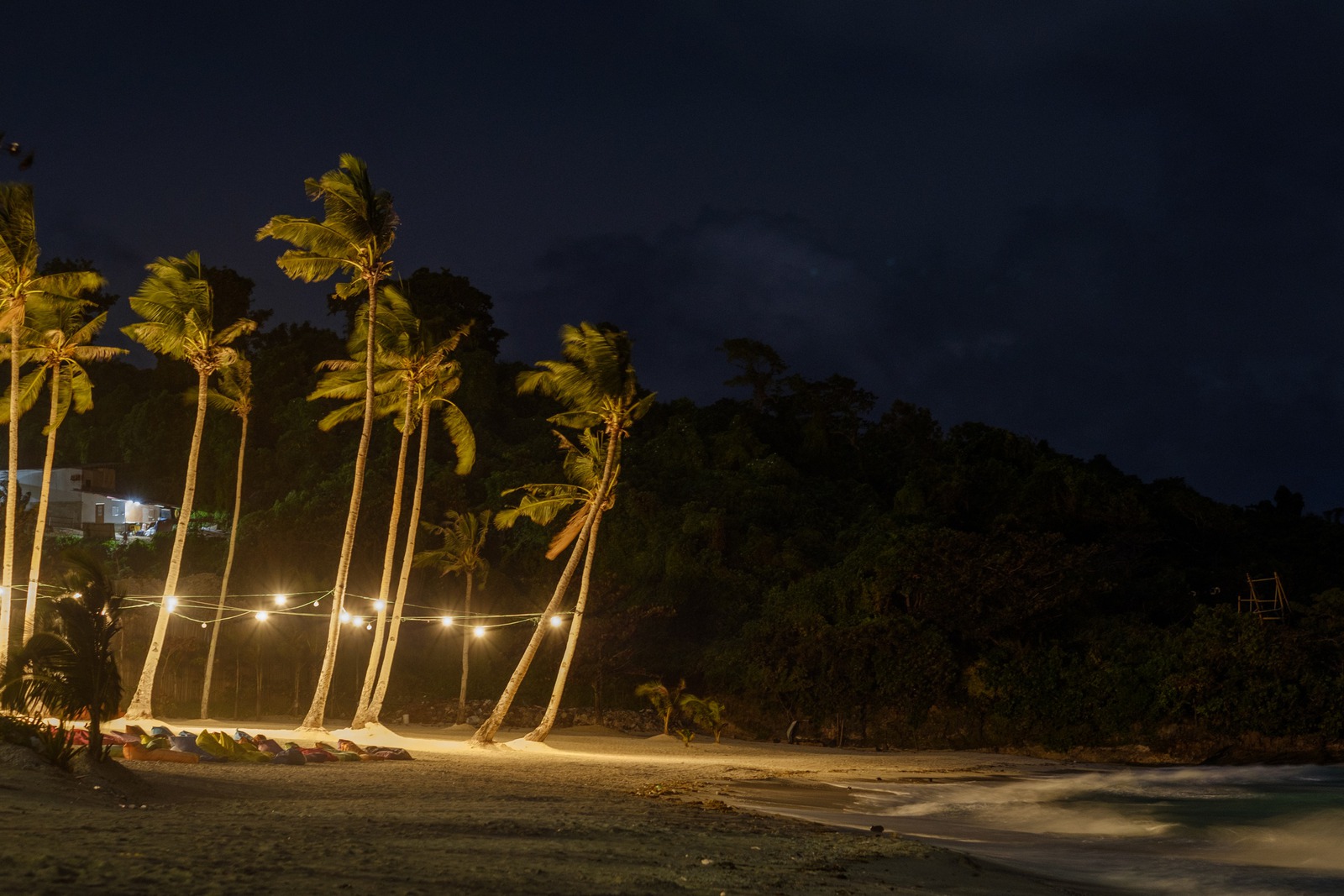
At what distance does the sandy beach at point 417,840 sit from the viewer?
5.87 metres

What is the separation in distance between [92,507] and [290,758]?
1522 inches

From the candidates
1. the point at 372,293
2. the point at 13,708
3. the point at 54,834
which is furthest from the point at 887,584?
the point at 54,834

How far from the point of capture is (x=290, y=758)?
15.2m

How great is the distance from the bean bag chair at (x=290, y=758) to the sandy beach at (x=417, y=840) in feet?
1.32

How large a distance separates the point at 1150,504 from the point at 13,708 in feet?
147

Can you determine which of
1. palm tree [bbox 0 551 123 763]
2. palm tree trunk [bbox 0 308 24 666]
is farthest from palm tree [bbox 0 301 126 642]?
palm tree [bbox 0 551 123 763]

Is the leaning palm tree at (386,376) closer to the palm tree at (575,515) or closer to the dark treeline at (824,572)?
the palm tree at (575,515)

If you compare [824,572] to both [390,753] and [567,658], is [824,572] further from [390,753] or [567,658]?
[390,753]

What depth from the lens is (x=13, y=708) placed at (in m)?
11.6

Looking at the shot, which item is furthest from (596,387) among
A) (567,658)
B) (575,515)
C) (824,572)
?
(824,572)

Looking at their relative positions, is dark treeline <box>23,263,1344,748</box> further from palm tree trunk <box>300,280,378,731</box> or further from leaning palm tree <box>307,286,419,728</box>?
palm tree trunk <box>300,280,378,731</box>

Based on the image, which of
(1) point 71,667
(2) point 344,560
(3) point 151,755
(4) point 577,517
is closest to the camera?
(1) point 71,667

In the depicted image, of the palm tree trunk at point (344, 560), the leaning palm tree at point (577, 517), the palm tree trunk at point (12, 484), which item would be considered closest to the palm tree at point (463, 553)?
the leaning palm tree at point (577, 517)

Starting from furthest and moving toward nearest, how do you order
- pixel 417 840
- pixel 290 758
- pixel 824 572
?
pixel 824 572 < pixel 290 758 < pixel 417 840
